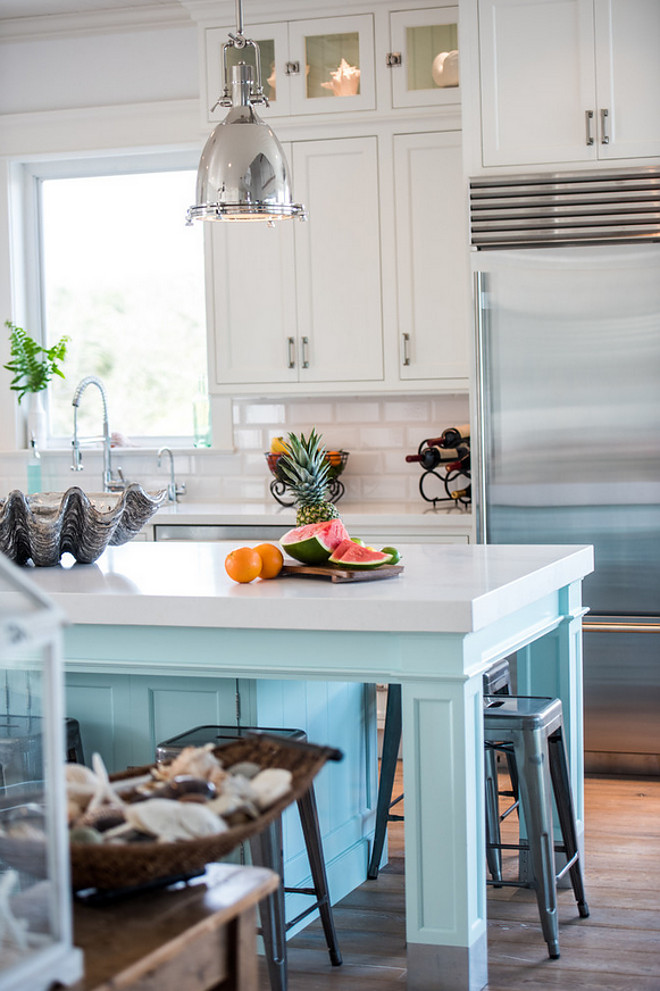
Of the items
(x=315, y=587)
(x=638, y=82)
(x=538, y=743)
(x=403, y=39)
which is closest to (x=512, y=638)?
(x=538, y=743)

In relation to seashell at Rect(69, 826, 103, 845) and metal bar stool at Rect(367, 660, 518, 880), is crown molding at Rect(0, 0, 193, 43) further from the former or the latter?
seashell at Rect(69, 826, 103, 845)

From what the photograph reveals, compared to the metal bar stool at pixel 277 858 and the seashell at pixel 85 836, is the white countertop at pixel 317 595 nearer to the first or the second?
the metal bar stool at pixel 277 858

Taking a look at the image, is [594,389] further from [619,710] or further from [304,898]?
[304,898]

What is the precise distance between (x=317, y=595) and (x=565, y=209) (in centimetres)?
225

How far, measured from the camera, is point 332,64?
4789mm

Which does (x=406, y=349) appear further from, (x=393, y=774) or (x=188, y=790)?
(x=188, y=790)

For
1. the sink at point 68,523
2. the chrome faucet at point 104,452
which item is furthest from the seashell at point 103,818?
the chrome faucet at point 104,452

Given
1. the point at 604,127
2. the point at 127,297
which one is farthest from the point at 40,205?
the point at 604,127

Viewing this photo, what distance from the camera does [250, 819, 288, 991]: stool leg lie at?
2.52 meters

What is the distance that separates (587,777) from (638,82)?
245 centimetres

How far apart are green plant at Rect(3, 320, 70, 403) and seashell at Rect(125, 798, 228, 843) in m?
4.21

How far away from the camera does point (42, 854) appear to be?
130cm

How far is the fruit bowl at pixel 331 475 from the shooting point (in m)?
5.01

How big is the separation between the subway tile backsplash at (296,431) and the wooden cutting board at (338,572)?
2.39m
